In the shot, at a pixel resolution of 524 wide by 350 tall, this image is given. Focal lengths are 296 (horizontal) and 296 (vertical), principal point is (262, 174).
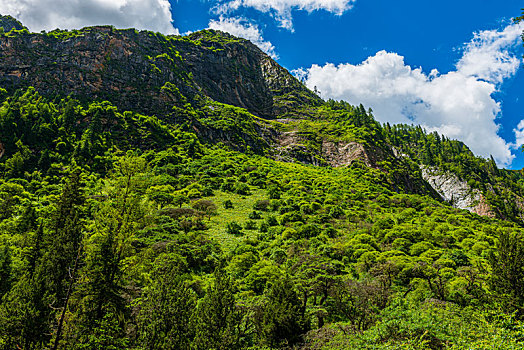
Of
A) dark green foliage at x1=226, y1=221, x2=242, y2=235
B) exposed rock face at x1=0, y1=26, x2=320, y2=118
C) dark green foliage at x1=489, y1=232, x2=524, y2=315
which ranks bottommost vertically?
dark green foliage at x1=489, y1=232, x2=524, y2=315

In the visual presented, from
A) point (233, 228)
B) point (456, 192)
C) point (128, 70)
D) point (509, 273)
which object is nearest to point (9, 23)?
point (128, 70)

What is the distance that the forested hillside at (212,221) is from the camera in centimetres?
1658

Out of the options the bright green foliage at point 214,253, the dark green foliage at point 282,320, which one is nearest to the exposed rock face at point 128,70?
the bright green foliage at point 214,253

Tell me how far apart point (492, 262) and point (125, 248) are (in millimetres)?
26449

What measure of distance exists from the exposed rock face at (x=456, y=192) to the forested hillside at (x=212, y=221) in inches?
58.4

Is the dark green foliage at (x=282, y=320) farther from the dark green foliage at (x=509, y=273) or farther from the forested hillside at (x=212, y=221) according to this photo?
the dark green foliage at (x=509, y=273)

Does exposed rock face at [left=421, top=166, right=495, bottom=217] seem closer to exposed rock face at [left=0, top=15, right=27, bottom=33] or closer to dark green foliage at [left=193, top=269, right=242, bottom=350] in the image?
dark green foliage at [left=193, top=269, right=242, bottom=350]

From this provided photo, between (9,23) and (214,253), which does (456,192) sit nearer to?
(214,253)

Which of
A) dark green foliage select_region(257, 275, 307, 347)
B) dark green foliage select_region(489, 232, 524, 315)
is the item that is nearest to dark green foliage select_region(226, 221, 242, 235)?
dark green foliage select_region(257, 275, 307, 347)

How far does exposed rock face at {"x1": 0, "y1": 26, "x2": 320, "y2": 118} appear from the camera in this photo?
360 ft

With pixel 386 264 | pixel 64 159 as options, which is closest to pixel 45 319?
pixel 386 264

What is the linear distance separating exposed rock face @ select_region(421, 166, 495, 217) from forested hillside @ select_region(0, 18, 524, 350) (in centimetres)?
148

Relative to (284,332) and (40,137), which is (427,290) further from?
(40,137)

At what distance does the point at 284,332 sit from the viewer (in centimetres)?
2144
